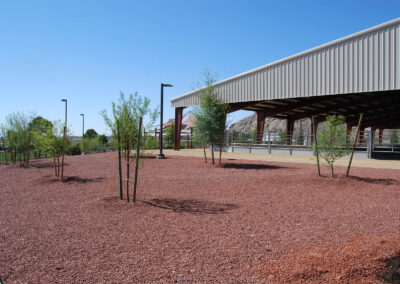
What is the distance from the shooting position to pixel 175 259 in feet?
12.7

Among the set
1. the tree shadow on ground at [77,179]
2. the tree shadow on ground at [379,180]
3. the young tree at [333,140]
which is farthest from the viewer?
the tree shadow on ground at [77,179]

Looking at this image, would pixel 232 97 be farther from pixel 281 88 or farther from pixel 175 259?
pixel 175 259

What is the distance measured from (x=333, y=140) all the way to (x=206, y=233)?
21.5ft

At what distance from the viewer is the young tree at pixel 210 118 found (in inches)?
576

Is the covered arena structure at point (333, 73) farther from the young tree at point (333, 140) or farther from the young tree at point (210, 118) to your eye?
the young tree at point (333, 140)

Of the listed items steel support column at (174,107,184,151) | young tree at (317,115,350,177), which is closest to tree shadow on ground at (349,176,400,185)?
young tree at (317,115,350,177)

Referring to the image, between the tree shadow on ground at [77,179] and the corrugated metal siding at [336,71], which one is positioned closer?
the tree shadow on ground at [77,179]

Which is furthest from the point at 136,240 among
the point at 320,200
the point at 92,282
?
the point at 320,200

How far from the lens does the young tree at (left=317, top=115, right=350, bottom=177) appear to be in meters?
9.52

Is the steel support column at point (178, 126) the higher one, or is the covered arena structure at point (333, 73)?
the covered arena structure at point (333, 73)

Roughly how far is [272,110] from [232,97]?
6.86 m

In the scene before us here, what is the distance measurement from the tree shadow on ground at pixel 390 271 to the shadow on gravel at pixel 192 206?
3336mm

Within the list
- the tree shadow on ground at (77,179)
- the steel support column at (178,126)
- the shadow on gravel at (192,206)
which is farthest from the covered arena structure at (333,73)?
the shadow on gravel at (192,206)

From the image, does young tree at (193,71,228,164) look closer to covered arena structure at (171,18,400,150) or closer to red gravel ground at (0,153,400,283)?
covered arena structure at (171,18,400,150)
